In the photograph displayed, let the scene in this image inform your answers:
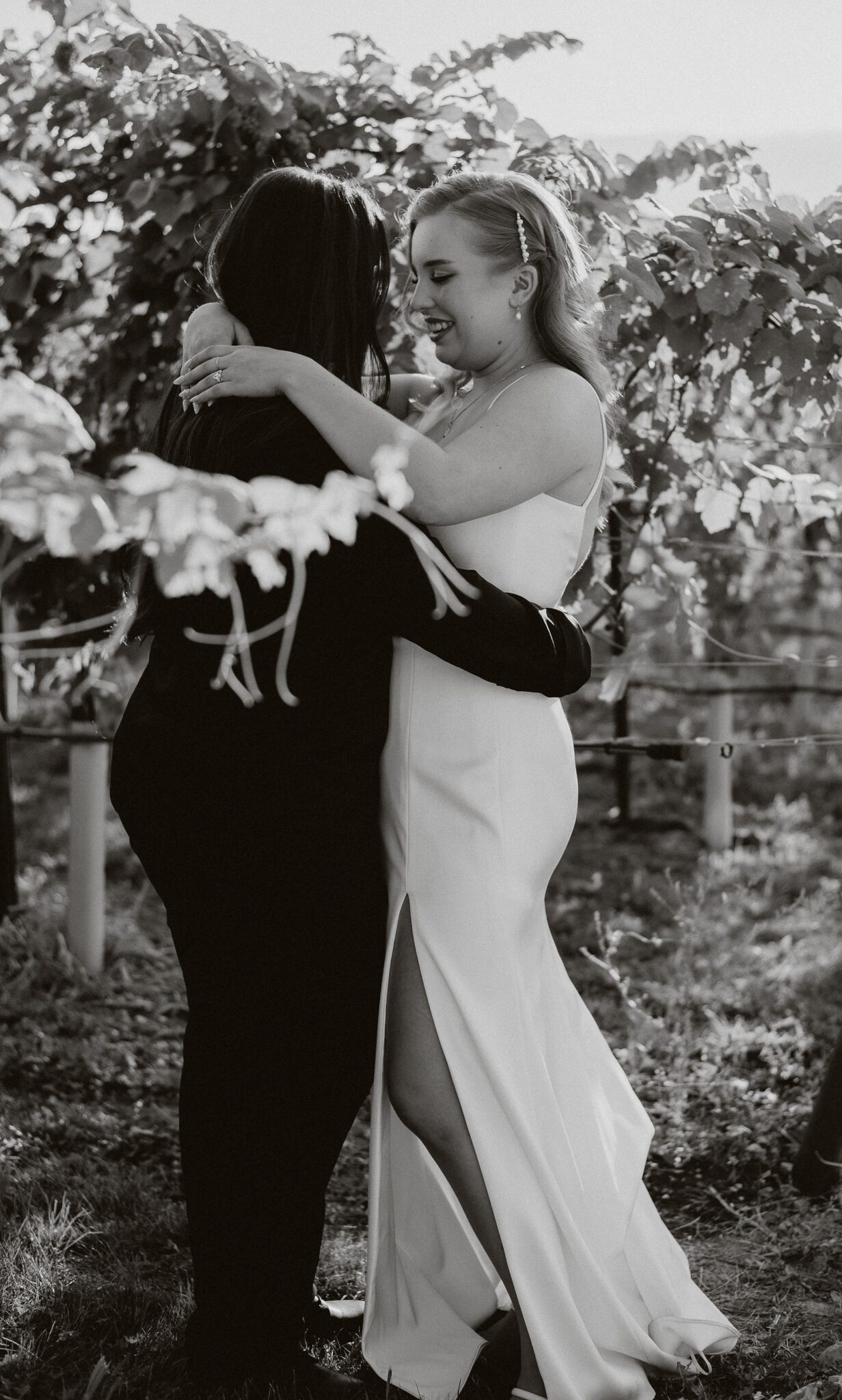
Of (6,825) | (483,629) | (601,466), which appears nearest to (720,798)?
(6,825)

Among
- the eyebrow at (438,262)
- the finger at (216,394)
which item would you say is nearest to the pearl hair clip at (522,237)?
the eyebrow at (438,262)

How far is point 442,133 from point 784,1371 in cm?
274

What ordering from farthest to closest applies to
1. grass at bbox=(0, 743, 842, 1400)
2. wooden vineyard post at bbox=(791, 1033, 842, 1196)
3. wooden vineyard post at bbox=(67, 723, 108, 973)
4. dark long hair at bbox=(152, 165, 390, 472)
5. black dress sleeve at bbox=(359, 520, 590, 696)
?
wooden vineyard post at bbox=(67, 723, 108, 973) < wooden vineyard post at bbox=(791, 1033, 842, 1196) < grass at bbox=(0, 743, 842, 1400) < dark long hair at bbox=(152, 165, 390, 472) < black dress sleeve at bbox=(359, 520, 590, 696)

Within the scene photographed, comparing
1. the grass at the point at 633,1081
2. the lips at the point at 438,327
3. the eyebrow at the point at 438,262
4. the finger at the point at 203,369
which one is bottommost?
the grass at the point at 633,1081

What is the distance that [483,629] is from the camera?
2150 millimetres

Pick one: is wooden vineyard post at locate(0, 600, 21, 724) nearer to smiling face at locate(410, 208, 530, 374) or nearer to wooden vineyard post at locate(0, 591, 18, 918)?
wooden vineyard post at locate(0, 591, 18, 918)

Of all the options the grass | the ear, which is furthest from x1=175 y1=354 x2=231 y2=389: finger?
the grass

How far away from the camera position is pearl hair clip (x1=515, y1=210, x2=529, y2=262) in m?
2.44

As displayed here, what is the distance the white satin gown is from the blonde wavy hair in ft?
0.73

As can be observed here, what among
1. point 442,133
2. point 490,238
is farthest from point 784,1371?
point 442,133

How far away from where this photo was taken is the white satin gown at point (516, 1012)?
231cm

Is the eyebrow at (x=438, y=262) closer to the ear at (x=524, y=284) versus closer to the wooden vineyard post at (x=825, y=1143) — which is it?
the ear at (x=524, y=284)

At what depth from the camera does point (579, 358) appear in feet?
8.12

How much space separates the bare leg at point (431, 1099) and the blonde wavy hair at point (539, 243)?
107cm
